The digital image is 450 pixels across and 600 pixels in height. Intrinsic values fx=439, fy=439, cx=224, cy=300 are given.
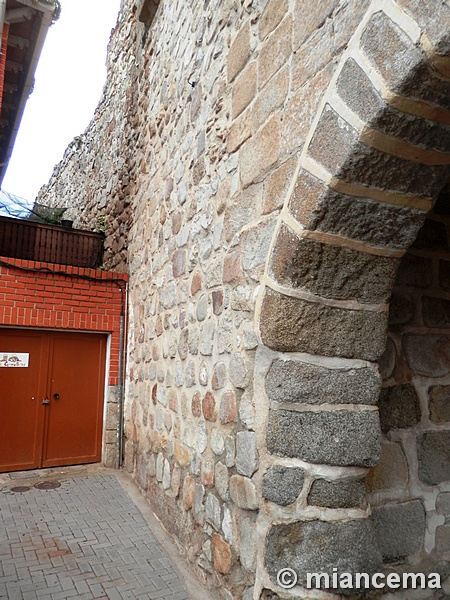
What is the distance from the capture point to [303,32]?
5.99 ft

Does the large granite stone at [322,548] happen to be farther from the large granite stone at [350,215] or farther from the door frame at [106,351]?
the door frame at [106,351]

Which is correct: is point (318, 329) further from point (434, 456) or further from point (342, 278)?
point (434, 456)

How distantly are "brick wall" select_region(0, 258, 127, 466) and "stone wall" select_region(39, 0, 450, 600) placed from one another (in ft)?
6.72

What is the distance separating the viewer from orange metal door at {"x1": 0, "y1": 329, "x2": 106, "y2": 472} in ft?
15.5

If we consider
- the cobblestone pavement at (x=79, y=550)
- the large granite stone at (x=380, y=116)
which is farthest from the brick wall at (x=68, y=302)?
the large granite stone at (x=380, y=116)

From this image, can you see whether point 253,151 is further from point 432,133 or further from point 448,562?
point 448,562

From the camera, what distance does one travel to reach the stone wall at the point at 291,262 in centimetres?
147

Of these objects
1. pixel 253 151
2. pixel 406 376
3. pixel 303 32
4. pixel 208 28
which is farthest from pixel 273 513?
pixel 208 28

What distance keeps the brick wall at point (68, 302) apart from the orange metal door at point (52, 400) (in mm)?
193

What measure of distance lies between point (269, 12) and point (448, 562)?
280 cm

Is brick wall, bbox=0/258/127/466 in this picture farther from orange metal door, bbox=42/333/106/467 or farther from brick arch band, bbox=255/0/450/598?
brick arch band, bbox=255/0/450/598

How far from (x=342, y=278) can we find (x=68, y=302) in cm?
394

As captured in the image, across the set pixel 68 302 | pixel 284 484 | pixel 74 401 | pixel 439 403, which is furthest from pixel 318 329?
pixel 74 401

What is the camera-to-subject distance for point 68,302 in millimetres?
5004
